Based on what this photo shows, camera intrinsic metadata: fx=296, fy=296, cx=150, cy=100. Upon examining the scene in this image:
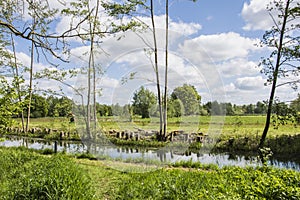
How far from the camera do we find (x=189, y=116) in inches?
432

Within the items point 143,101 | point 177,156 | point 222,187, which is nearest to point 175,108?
point 143,101

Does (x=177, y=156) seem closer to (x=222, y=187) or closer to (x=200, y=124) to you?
(x=200, y=124)

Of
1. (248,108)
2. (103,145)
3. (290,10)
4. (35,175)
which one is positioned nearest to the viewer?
(35,175)

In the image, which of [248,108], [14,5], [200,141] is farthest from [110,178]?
[248,108]

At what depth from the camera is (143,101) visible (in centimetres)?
1102

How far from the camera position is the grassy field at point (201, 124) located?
36.1 ft

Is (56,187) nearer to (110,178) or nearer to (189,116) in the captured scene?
(110,178)

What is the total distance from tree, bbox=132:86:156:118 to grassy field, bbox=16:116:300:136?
0.52m

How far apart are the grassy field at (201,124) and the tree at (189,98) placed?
1.50ft

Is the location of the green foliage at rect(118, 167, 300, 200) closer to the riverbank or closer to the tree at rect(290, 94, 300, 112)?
the tree at rect(290, 94, 300, 112)

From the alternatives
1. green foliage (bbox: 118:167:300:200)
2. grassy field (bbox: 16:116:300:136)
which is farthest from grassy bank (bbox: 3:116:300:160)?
green foliage (bbox: 118:167:300:200)

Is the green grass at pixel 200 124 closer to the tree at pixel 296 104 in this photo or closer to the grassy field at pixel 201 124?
the grassy field at pixel 201 124

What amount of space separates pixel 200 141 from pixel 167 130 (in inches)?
66.5

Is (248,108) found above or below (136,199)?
above
